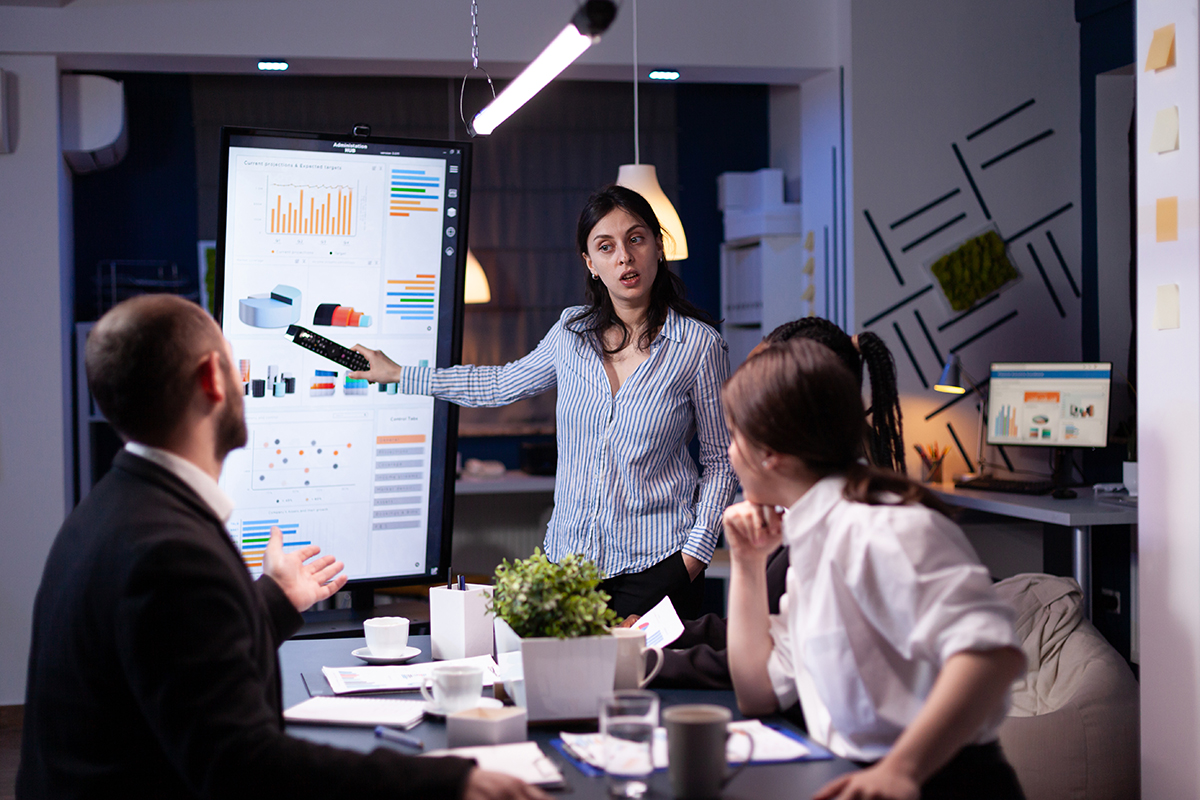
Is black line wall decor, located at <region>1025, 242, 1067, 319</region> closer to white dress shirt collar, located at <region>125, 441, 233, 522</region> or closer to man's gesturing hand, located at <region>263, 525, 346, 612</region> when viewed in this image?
man's gesturing hand, located at <region>263, 525, 346, 612</region>

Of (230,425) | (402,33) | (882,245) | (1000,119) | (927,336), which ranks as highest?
(402,33)

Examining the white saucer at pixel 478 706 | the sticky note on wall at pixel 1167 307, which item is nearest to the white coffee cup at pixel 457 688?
the white saucer at pixel 478 706

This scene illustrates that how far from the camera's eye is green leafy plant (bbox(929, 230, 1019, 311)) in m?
4.50

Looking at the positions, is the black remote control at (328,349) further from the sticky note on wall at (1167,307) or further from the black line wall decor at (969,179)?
the black line wall decor at (969,179)

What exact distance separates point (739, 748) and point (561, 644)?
0.89 ft

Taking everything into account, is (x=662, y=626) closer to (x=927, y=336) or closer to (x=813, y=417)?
(x=813, y=417)

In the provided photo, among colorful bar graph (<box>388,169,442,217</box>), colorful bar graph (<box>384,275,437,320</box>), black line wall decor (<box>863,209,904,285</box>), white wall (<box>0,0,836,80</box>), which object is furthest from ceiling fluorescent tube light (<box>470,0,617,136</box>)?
black line wall decor (<box>863,209,904,285</box>)

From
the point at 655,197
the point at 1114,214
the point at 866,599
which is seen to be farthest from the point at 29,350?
the point at 1114,214

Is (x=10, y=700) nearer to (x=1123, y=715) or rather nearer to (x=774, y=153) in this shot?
(x=1123, y=715)

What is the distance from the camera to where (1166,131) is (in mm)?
2215

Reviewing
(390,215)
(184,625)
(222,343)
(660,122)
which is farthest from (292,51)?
(184,625)

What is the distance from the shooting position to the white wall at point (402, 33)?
4.08 meters

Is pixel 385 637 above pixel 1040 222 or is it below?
below

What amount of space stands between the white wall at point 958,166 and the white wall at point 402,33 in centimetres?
38
